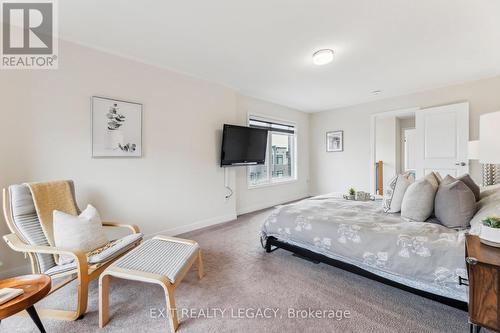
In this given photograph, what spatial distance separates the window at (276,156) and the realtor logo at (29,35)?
128 inches

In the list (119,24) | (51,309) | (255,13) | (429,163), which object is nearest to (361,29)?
(255,13)

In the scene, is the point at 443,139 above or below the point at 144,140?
above

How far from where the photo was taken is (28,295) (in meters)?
1.30

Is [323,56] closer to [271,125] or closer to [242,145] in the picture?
[242,145]

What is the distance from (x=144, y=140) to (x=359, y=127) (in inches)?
185

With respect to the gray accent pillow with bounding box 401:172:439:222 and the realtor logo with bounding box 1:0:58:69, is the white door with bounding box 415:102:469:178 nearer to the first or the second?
the gray accent pillow with bounding box 401:172:439:222

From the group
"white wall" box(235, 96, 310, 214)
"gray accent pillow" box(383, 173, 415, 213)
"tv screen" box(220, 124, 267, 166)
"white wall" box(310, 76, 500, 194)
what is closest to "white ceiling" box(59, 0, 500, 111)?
"white wall" box(310, 76, 500, 194)

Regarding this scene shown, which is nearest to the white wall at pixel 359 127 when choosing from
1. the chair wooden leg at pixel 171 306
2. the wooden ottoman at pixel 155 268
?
the wooden ottoman at pixel 155 268

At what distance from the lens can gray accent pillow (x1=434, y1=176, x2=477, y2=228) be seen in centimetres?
178

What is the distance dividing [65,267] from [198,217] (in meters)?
2.04

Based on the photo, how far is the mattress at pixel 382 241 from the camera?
1.52 meters

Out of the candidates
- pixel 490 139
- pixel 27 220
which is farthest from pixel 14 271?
pixel 490 139

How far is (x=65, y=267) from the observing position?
68.2 inches

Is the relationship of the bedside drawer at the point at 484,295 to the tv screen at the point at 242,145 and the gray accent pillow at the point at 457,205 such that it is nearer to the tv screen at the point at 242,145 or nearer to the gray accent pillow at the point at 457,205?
the gray accent pillow at the point at 457,205
